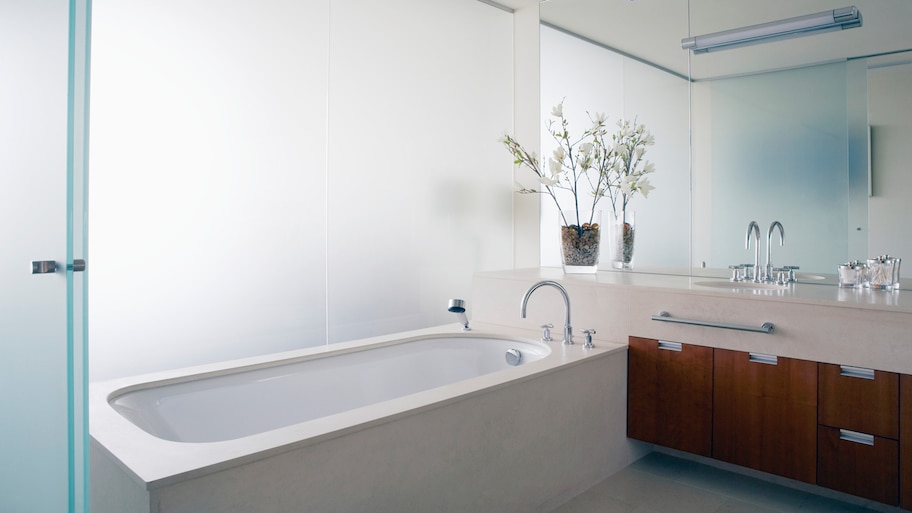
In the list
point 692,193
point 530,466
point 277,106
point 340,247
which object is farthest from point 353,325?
point 692,193

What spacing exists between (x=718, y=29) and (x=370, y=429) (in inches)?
101

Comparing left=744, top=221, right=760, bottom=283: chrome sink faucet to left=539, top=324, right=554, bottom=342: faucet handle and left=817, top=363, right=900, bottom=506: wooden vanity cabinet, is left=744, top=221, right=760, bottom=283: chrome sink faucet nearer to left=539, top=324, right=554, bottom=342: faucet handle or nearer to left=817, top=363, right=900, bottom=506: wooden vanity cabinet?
left=817, top=363, right=900, bottom=506: wooden vanity cabinet

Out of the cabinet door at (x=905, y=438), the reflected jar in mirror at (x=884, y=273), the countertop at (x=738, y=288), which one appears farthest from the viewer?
the reflected jar in mirror at (x=884, y=273)

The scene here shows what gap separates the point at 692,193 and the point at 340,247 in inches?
69.5

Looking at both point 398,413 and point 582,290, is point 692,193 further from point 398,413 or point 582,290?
point 398,413

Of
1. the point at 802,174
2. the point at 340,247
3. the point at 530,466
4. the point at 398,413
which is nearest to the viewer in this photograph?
the point at 398,413

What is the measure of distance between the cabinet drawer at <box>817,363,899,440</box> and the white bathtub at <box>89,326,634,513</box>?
0.76 meters

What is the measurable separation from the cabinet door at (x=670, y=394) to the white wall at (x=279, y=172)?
1.34 metres

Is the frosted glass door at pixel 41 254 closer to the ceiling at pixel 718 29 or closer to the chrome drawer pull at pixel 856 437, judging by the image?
the chrome drawer pull at pixel 856 437

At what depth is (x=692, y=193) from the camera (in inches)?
126

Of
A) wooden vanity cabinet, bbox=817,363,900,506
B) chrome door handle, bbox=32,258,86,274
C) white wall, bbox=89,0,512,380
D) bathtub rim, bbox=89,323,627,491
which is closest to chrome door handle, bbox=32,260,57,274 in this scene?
chrome door handle, bbox=32,258,86,274

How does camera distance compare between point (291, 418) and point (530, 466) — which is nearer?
point (530, 466)

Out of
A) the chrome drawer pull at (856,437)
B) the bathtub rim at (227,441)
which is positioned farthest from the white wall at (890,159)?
the bathtub rim at (227,441)

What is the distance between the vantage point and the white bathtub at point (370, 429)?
1.48 meters
